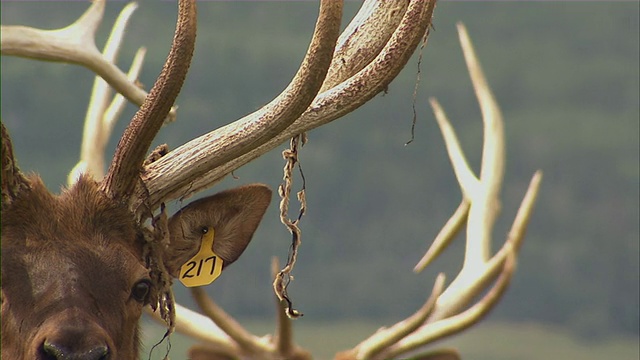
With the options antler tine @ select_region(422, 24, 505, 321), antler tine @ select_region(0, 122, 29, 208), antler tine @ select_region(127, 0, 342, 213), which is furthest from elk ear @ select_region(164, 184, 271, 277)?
antler tine @ select_region(422, 24, 505, 321)

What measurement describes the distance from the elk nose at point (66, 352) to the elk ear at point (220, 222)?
839 mm

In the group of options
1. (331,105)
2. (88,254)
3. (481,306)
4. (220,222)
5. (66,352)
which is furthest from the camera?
(481,306)

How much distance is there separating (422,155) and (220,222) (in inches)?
634

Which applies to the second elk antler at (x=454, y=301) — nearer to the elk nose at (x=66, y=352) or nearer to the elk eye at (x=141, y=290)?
the elk eye at (x=141, y=290)

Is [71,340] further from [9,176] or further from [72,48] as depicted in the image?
[72,48]

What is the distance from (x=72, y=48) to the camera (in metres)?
5.81

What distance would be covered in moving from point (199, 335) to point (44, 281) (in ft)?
16.1

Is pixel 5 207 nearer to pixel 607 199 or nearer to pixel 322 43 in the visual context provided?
pixel 322 43

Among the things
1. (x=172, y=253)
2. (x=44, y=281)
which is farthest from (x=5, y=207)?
(x=172, y=253)

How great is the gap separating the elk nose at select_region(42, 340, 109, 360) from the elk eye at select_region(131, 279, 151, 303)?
1.48 ft

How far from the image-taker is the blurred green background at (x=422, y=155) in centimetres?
1820

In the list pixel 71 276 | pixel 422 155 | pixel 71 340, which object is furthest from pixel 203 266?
pixel 422 155

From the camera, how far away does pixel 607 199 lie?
2042 cm

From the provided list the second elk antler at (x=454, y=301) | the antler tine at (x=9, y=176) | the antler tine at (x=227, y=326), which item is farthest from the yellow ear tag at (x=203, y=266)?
the antler tine at (x=227, y=326)
